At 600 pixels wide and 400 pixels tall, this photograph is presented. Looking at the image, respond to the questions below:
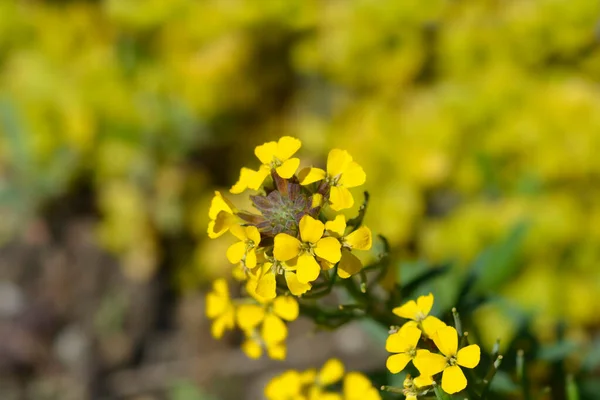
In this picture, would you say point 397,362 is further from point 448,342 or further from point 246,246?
point 246,246

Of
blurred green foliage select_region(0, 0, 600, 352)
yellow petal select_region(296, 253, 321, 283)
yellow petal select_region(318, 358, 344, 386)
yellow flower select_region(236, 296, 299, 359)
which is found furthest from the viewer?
blurred green foliage select_region(0, 0, 600, 352)

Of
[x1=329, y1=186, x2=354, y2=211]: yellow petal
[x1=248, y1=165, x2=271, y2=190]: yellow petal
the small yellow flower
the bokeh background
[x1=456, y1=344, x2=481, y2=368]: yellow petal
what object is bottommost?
[x1=456, y1=344, x2=481, y2=368]: yellow petal

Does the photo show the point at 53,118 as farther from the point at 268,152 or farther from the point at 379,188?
the point at 268,152

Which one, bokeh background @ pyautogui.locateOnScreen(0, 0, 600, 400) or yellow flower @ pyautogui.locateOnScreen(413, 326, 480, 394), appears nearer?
yellow flower @ pyautogui.locateOnScreen(413, 326, 480, 394)

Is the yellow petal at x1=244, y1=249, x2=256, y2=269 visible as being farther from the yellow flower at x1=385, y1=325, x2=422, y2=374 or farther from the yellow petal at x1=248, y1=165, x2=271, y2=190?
the yellow flower at x1=385, y1=325, x2=422, y2=374

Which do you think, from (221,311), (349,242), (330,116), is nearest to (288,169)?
(349,242)

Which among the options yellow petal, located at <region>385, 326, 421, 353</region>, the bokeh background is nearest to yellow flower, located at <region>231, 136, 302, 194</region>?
yellow petal, located at <region>385, 326, 421, 353</region>

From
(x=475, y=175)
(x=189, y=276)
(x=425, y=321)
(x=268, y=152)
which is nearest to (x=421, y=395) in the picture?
(x=425, y=321)

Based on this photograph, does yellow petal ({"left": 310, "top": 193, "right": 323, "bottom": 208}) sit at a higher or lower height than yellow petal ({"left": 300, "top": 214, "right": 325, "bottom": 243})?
higher

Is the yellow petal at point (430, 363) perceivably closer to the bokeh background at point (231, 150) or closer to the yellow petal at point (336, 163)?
the yellow petal at point (336, 163)
